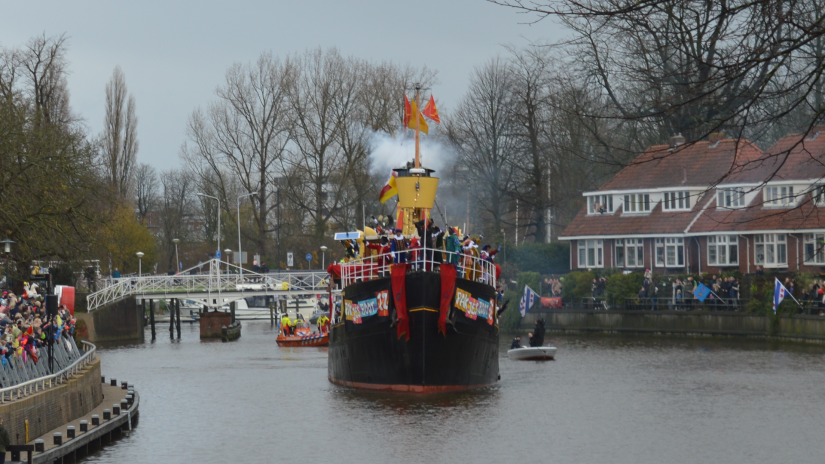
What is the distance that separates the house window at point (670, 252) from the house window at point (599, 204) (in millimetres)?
4912

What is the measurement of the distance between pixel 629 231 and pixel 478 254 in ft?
99.7

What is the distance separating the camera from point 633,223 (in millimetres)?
60719

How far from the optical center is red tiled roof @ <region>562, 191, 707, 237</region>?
5834 centimetres

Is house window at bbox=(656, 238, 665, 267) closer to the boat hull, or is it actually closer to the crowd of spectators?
the boat hull

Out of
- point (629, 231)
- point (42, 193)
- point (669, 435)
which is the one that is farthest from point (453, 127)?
point (669, 435)

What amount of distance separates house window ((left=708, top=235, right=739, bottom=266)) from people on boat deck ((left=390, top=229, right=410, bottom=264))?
30058 mm

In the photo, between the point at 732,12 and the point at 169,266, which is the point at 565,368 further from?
the point at 169,266

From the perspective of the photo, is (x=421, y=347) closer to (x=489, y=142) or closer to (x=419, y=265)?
(x=419, y=265)

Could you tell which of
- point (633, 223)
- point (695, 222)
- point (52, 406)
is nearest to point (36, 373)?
point (52, 406)

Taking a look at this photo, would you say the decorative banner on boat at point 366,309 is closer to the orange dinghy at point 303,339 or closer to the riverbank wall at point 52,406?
the riverbank wall at point 52,406

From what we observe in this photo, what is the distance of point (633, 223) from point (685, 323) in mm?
9766

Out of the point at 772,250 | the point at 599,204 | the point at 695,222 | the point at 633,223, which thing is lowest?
the point at 772,250

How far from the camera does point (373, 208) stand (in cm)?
7581

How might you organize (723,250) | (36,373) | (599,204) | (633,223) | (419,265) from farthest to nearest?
(599,204), (633,223), (723,250), (419,265), (36,373)
